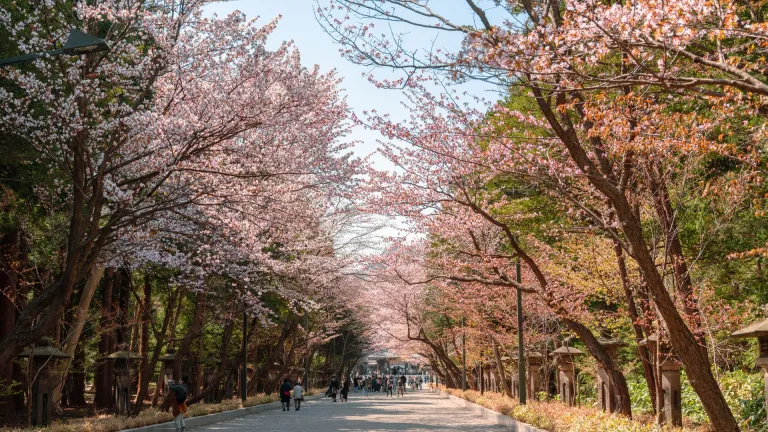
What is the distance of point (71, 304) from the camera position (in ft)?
95.3

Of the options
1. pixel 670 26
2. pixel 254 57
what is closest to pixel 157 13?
pixel 254 57

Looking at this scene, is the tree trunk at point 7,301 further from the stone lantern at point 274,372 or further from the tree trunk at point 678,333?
the stone lantern at point 274,372

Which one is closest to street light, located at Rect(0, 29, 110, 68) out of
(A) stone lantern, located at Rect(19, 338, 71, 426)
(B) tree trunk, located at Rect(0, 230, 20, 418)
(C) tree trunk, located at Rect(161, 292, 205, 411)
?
(A) stone lantern, located at Rect(19, 338, 71, 426)

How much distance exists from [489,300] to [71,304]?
641 inches

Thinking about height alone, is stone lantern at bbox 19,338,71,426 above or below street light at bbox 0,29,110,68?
below

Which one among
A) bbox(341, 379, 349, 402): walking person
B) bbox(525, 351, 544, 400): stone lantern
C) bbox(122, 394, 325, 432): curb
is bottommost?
bbox(122, 394, 325, 432): curb

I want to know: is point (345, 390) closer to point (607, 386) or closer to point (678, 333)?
point (607, 386)

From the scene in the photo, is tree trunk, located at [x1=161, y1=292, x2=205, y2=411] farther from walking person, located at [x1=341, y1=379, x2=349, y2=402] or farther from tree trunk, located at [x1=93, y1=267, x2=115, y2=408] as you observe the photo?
walking person, located at [x1=341, y1=379, x2=349, y2=402]

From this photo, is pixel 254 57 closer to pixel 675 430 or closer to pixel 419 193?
pixel 419 193

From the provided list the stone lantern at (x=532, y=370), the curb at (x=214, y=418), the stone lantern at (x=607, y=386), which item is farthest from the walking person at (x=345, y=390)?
the stone lantern at (x=607, y=386)

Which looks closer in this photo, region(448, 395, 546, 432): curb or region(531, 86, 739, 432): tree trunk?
region(531, 86, 739, 432): tree trunk

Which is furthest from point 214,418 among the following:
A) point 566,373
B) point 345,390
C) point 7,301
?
point 345,390

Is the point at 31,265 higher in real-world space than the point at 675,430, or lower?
higher

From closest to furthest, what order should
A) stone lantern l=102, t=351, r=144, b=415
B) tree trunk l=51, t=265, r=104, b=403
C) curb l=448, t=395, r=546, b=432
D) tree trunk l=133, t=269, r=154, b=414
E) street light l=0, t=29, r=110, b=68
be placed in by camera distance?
street light l=0, t=29, r=110, b=68
curb l=448, t=395, r=546, b=432
stone lantern l=102, t=351, r=144, b=415
tree trunk l=51, t=265, r=104, b=403
tree trunk l=133, t=269, r=154, b=414
